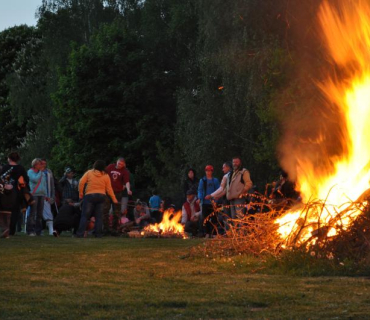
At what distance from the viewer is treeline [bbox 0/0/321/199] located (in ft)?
124

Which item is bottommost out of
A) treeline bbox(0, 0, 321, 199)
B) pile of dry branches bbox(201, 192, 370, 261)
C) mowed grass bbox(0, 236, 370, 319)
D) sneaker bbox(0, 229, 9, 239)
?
mowed grass bbox(0, 236, 370, 319)

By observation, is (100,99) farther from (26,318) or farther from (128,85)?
(26,318)

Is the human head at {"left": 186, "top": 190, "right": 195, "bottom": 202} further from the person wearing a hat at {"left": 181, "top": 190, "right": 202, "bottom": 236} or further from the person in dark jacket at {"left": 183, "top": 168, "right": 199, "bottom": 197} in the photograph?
the person in dark jacket at {"left": 183, "top": 168, "right": 199, "bottom": 197}

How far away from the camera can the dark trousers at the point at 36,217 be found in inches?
1008

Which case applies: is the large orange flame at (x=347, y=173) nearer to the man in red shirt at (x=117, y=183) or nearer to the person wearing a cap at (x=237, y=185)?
the person wearing a cap at (x=237, y=185)

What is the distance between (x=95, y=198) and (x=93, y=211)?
23.9 inches

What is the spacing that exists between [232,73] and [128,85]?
2053 centimetres

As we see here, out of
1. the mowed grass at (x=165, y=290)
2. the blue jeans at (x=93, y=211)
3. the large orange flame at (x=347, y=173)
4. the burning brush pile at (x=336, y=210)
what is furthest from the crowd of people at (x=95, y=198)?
the mowed grass at (x=165, y=290)

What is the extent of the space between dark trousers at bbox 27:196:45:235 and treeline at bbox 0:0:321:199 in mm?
12422

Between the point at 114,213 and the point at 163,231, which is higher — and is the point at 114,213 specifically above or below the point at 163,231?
above

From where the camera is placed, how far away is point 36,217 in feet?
84.2

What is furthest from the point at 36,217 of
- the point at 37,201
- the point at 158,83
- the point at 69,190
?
the point at 158,83

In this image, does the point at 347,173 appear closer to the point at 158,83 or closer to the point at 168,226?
the point at 168,226

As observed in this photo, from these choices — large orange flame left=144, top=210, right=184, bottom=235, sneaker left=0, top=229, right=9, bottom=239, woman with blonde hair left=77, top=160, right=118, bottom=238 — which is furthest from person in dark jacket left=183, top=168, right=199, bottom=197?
sneaker left=0, top=229, right=9, bottom=239
